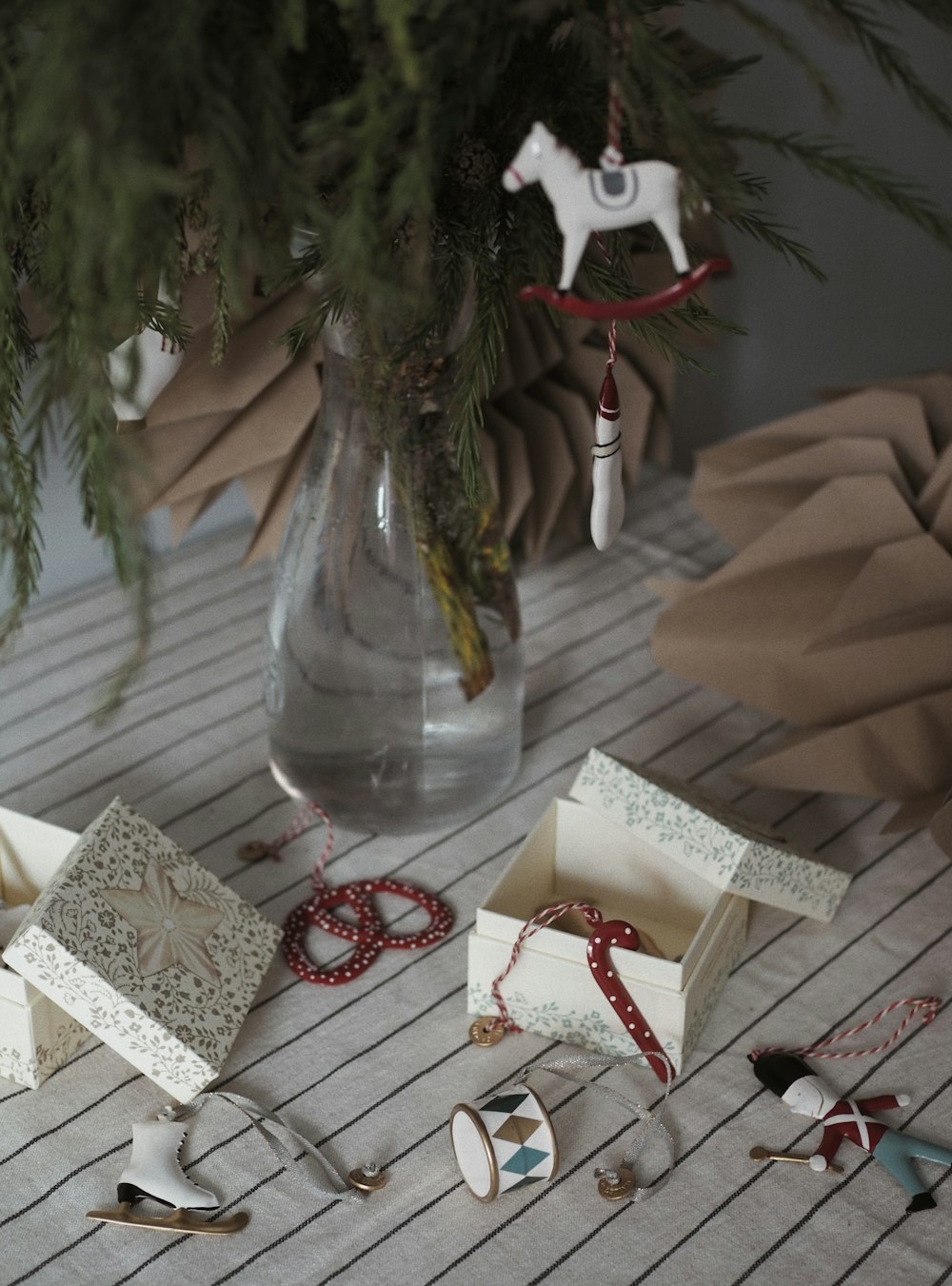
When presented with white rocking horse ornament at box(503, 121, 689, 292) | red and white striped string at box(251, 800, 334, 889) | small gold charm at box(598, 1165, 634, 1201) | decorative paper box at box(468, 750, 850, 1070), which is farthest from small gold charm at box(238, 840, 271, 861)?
white rocking horse ornament at box(503, 121, 689, 292)

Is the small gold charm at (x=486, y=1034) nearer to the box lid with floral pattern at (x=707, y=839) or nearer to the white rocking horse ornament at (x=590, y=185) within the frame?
the box lid with floral pattern at (x=707, y=839)

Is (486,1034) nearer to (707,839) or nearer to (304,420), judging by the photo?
(707,839)

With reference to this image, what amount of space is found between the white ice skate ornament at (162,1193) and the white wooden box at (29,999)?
0.06m

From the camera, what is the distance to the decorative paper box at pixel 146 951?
526mm

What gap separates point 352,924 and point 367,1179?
148 mm

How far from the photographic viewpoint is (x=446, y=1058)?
587mm

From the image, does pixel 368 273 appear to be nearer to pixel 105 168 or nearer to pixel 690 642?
pixel 105 168

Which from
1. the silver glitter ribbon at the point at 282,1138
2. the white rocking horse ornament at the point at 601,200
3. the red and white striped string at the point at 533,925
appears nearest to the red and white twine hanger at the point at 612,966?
the red and white striped string at the point at 533,925

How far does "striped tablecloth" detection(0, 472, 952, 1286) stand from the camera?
504mm

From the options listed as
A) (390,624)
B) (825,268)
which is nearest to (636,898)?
(390,624)

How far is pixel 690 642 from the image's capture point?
0.76 meters

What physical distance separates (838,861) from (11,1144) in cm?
41

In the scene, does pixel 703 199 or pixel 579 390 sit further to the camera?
pixel 579 390

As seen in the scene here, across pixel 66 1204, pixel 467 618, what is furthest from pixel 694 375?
pixel 66 1204
